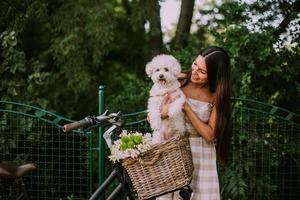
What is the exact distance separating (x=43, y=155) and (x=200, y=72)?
2.56m

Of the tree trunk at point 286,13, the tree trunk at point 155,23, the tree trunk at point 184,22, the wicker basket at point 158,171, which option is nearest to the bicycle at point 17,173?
the wicker basket at point 158,171

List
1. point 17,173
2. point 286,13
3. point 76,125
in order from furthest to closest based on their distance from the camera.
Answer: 1. point 286,13
2. point 17,173
3. point 76,125

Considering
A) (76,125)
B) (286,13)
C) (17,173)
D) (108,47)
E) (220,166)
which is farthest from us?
(108,47)

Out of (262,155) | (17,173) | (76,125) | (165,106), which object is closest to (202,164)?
(165,106)

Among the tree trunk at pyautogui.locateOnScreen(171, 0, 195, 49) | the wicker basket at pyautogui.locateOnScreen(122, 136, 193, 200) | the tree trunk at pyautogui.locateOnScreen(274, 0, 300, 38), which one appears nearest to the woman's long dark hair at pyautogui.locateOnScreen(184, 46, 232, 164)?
the wicker basket at pyautogui.locateOnScreen(122, 136, 193, 200)

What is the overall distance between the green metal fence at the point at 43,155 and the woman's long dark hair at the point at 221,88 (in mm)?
2288

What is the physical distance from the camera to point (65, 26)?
6.35m

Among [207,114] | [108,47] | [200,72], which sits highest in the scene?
[108,47]

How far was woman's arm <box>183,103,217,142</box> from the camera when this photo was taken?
3.07 metres

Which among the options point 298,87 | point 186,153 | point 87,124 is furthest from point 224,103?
point 298,87

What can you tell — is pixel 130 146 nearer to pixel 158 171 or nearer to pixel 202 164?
pixel 158 171

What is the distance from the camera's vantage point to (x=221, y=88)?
313 centimetres

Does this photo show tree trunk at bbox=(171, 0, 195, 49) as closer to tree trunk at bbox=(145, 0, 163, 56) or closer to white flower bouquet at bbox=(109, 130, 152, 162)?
tree trunk at bbox=(145, 0, 163, 56)

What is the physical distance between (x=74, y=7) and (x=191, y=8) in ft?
5.93
